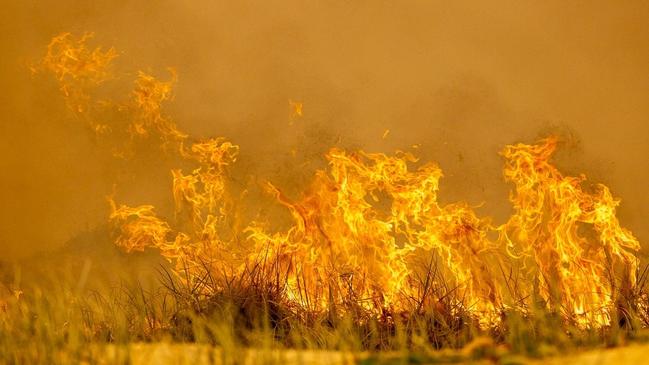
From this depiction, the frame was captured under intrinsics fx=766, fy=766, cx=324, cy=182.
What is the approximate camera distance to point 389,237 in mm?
6426

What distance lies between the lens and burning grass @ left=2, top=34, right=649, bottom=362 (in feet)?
16.8

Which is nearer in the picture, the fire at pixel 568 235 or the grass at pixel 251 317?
the grass at pixel 251 317

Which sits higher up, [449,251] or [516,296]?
[449,251]

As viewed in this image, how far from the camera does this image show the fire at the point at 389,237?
5.68 metres

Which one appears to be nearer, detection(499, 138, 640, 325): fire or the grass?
the grass

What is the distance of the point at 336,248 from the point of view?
248 inches

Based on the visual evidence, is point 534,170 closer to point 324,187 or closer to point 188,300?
point 324,187

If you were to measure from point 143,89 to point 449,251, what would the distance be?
3.58 meters

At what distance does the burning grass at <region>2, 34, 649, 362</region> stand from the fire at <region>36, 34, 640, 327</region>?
12mm

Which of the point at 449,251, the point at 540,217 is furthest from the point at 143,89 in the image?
the point at 540,217

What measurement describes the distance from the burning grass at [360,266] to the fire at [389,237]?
0.04 feet

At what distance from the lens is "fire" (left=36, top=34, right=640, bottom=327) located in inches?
224

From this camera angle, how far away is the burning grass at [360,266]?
513cm

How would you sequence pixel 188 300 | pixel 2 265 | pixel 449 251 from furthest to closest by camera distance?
pixel 2 265 → pixel 449 251 → pixel 188 300
